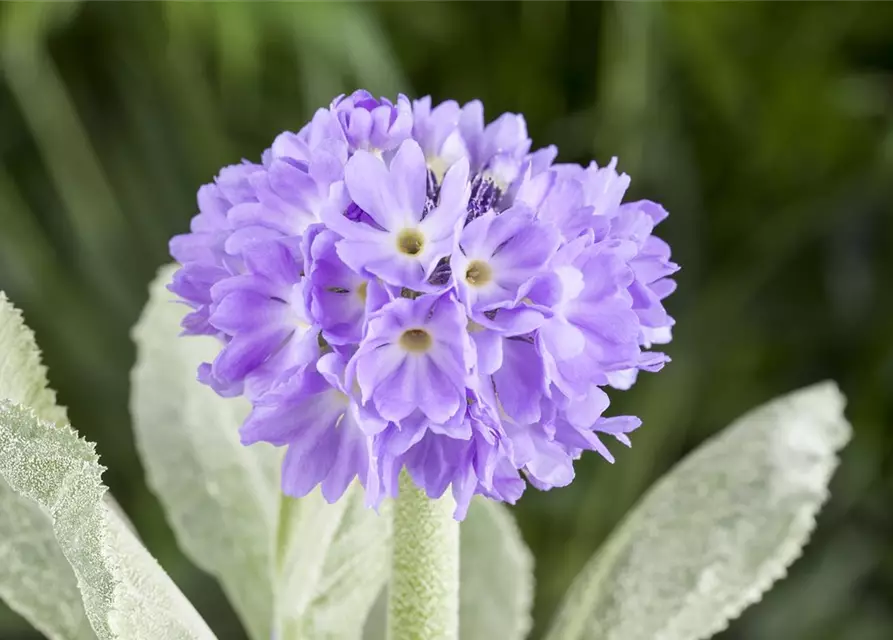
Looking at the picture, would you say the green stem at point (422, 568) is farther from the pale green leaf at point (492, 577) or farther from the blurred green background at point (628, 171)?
the blurred green background at point (628, 171)

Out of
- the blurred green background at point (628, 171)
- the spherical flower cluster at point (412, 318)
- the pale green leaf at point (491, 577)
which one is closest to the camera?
the spherical flower cluster at point (412, 318)

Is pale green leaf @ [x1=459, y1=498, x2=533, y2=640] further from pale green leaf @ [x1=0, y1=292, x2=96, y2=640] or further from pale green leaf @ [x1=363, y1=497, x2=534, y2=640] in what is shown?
pale green leaf @ [x1=0, y1=292, x2=96, y2=640]

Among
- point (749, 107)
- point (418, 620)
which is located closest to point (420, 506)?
point (418, 620)

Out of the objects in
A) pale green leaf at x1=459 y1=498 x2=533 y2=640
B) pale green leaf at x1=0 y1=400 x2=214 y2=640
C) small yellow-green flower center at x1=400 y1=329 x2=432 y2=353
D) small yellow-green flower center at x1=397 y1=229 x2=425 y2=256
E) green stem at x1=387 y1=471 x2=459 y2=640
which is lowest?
pale green leaf at x1=459 y1=498 x2=533 y2=640

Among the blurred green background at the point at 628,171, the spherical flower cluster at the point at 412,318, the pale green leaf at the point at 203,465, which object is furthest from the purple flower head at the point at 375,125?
the blurred green background at the point at 628,171

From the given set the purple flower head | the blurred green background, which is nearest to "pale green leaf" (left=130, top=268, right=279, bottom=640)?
the purple flower head

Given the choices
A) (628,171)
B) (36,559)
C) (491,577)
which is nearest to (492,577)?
(491,577)

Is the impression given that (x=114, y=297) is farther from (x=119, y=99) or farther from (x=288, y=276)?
(x=288, y=276)
